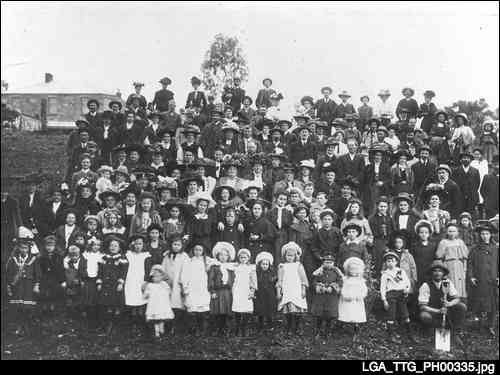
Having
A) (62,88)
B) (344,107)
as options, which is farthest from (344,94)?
(62,88)

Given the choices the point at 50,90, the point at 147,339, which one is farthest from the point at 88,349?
the point at 50,90

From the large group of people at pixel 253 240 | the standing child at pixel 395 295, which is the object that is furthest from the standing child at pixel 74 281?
the standing child at pixel 395 295

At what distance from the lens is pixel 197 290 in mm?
7430

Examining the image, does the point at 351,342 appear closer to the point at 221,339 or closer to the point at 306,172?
the point at 221,339

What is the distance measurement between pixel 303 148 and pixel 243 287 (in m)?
4.63

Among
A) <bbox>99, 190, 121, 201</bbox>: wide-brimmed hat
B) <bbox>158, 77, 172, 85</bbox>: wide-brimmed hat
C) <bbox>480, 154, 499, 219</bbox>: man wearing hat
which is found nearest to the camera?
<bbox>99, 190, 121, 201</bbox>: wide-brimmed hat

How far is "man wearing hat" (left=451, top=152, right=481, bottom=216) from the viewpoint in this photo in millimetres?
9906

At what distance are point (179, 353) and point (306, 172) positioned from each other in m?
4.31

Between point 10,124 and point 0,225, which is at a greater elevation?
point 10,124

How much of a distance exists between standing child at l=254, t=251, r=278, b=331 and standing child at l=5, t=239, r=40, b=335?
318 centimetres

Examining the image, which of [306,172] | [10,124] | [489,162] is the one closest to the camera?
[306,172]

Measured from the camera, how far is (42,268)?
7.85m

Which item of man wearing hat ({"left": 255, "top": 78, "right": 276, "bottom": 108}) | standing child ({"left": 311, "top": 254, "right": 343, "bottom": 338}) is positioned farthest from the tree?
standing child ({"left": 311, "top": 254, "right": 343, "bottom": 338})

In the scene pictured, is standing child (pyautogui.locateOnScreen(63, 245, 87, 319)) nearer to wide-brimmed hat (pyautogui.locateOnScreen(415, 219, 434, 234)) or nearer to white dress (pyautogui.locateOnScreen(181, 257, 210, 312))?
white dress (pyautogui.locateOnScreen(181, 257, 210, 312))
